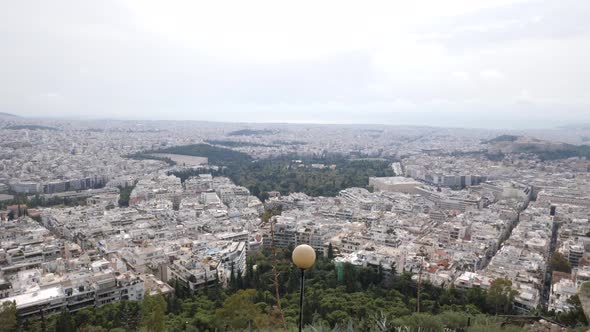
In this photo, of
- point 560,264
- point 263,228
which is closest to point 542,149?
point 560,264

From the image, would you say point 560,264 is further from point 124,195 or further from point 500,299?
point 124,195

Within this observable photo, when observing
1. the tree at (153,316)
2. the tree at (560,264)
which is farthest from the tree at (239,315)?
the tree at (560,264)

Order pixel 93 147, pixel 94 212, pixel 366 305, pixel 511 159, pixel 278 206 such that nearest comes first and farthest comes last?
1. pixel 366 305
2. pixel 94 212
3. pixel 278 206
4. pixel 511 159
5. pixel 93 147

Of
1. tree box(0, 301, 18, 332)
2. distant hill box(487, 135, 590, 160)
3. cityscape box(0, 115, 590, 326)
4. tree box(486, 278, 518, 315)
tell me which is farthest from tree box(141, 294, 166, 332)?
distant hill box(487, 135, 590, 160)

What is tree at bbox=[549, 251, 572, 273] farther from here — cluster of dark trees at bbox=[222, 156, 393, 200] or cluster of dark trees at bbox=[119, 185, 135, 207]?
cluster of dark trees at bbox=[119, 185, 135, 207]

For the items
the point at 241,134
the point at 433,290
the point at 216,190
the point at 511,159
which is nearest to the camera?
the point at 433,290

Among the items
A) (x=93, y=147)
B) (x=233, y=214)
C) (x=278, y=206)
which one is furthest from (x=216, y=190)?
(x=93, y=147)

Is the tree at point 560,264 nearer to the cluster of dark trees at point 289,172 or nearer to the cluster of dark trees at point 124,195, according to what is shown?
the cluster of dark trees at point 289,172

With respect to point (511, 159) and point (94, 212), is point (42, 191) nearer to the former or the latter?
point (94, 212)
